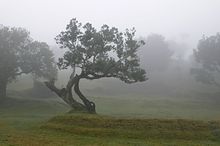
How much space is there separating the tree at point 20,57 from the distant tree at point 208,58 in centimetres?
3311

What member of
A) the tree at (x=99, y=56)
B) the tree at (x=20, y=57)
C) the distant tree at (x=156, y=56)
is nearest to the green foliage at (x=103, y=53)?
the tree at (x=99, y=56)

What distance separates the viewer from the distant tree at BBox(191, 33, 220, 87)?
86250 millimetres

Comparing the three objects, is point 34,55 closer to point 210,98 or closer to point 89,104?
point 89,104

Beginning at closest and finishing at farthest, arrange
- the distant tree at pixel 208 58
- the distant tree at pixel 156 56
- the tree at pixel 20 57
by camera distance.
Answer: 1. the tree at pixel 20 57
2. the distant tree at pixel 208 58
3. the distant tree at pixel 156 56

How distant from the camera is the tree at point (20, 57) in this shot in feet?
214

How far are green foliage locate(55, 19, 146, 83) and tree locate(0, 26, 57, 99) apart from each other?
61.8ft

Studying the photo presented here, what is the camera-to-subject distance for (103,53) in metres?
49.2

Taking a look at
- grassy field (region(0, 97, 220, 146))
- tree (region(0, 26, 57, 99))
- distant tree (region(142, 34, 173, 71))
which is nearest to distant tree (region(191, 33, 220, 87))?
distant tree (region(142, 34, 173, 71))

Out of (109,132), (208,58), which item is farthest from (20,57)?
(208,58)

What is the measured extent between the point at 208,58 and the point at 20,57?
42673mm

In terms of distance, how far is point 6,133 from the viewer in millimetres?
34188

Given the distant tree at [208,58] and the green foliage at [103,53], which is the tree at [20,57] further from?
the distant tree at [208,58]

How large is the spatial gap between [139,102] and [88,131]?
127 ft

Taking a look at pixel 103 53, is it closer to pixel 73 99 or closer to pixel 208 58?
pixel 73 99
